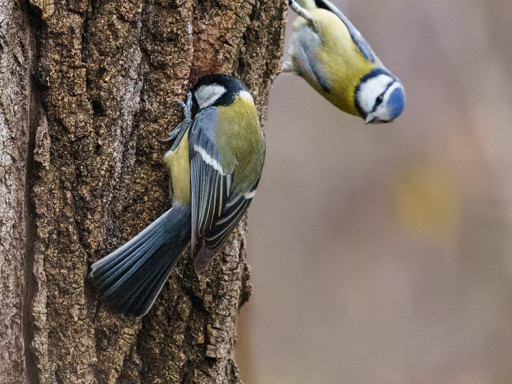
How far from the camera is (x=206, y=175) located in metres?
2.08

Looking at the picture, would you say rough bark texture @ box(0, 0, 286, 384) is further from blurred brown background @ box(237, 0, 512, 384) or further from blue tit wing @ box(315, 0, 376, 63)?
blurred brown background @ box(237, 0, 512, 384)

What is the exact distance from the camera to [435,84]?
4297 millimetres

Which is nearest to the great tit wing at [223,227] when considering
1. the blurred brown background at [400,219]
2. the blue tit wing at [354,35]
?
the blue tit wing at [354,35]

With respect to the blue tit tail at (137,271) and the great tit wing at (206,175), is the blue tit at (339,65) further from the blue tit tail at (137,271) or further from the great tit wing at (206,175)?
the blue tit tail at (137,271)

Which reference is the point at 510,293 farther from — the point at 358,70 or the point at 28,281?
the point at 28,281

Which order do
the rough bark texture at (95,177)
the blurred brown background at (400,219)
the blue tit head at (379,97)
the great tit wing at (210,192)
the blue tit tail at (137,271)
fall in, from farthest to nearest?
the blurred brown background at (400,219) → the blue tit head at (379,97) → the great tit wing at (210,192) → the blue tit tail at (137,271) → the rough bark texture at (95,177)

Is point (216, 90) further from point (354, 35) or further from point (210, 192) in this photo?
point (354, 35)

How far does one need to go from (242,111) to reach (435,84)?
2.56 metres

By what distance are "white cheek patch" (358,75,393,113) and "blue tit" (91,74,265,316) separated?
147 cm

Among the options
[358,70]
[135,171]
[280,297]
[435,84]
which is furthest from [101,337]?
[435,84]

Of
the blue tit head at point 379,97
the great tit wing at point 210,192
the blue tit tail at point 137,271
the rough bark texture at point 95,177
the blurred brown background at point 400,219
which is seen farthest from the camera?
the blurred brown background at point 400,219

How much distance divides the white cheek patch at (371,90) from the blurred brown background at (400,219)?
766 mm

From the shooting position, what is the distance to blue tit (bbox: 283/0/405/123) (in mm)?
3535

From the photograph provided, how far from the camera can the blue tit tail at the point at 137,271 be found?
181cm
